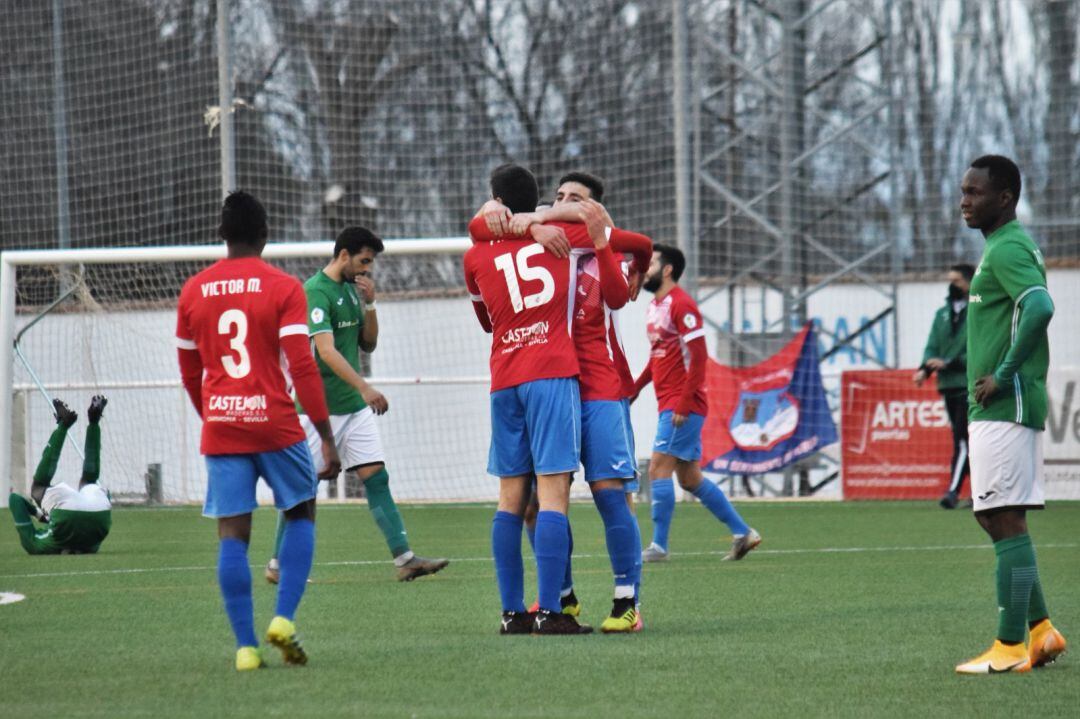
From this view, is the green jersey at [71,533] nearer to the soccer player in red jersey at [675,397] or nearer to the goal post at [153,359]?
the soccer player in red jersey at [675,397]

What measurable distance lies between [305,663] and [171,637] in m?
1.19

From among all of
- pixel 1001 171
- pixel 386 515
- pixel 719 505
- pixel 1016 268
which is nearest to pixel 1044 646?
pixel 1016 268

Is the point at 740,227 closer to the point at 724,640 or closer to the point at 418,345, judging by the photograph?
the point at 418,345

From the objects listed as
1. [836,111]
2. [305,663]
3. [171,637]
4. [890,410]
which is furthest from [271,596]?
[836,111]

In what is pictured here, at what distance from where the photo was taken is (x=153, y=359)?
20.2m

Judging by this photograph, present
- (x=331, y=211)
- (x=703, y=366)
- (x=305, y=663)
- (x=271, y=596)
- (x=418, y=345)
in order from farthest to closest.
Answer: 1. (x=331, y=211)
2. (x=418, y=345)
3. (x=703, y=366)
4. (x=271, y=596)
5. (x=305, y=663)

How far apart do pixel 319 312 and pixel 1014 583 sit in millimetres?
5010

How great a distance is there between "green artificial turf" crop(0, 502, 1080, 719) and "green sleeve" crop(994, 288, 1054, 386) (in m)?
1.12

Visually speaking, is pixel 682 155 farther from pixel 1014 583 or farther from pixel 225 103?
pixel 1014 583

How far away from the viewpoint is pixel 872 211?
97.9 ft

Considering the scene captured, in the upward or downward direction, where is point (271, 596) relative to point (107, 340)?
downward

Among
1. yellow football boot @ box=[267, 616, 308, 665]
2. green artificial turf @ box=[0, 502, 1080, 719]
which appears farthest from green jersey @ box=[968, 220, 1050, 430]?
yellow football boot @ box=[267, 616, 308, 665]

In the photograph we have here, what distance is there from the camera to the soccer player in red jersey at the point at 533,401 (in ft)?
24.2

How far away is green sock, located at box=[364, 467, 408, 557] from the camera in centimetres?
1028
